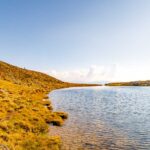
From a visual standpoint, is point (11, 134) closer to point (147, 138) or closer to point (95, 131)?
point (95, 131)

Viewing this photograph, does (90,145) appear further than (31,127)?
No

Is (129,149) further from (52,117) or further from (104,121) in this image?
(52,117)

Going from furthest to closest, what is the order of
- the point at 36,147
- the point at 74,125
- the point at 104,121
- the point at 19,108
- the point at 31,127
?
the point at 19,108, the point at 104,121, the point at 74,125, the point at 31,127, the point at 36,147

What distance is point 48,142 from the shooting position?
22422mm

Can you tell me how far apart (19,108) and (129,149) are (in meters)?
22.4

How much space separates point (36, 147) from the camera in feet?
68.1

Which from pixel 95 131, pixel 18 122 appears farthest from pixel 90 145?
pixel 18 122

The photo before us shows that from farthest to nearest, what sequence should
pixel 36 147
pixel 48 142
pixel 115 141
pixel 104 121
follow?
pixel 104 121
pixel 115 141
pixel 48 142
pixel 36 147

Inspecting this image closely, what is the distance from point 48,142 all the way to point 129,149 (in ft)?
23.6

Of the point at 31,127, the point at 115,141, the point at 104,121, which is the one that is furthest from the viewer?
the point at 104,121

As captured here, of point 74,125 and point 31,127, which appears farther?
point 74,125

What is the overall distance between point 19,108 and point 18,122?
11.8 metres

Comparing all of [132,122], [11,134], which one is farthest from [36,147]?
[132,122]

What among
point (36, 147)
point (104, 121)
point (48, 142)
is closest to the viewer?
point (36, 147)
